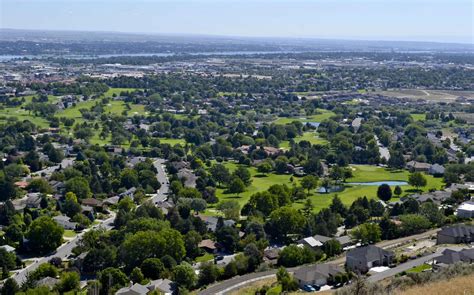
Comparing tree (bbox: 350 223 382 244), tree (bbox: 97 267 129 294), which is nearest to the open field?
tree (bbox: 350 223 382 244)

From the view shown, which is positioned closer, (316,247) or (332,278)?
(332,278)

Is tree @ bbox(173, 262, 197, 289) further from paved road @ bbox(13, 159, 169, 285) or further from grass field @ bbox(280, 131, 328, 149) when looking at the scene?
grass field @ bbox(280, 131, 328, 149)

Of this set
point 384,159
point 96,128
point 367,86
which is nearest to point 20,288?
point 384,159

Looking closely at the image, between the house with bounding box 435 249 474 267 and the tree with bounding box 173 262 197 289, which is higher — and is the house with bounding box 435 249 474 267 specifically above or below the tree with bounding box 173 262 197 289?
above

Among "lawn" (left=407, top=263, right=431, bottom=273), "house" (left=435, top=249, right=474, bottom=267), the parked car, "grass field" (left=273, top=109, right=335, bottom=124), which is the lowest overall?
"grass field" (left=273, top=109, right=335, bottom=124)

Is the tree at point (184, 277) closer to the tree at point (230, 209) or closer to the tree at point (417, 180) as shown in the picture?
the tree at point (230, 209)

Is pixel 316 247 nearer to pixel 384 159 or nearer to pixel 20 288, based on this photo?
pixel 20 288

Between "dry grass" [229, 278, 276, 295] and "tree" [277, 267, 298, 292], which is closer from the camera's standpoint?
"dry grass" [229, 278, 276, 295]
